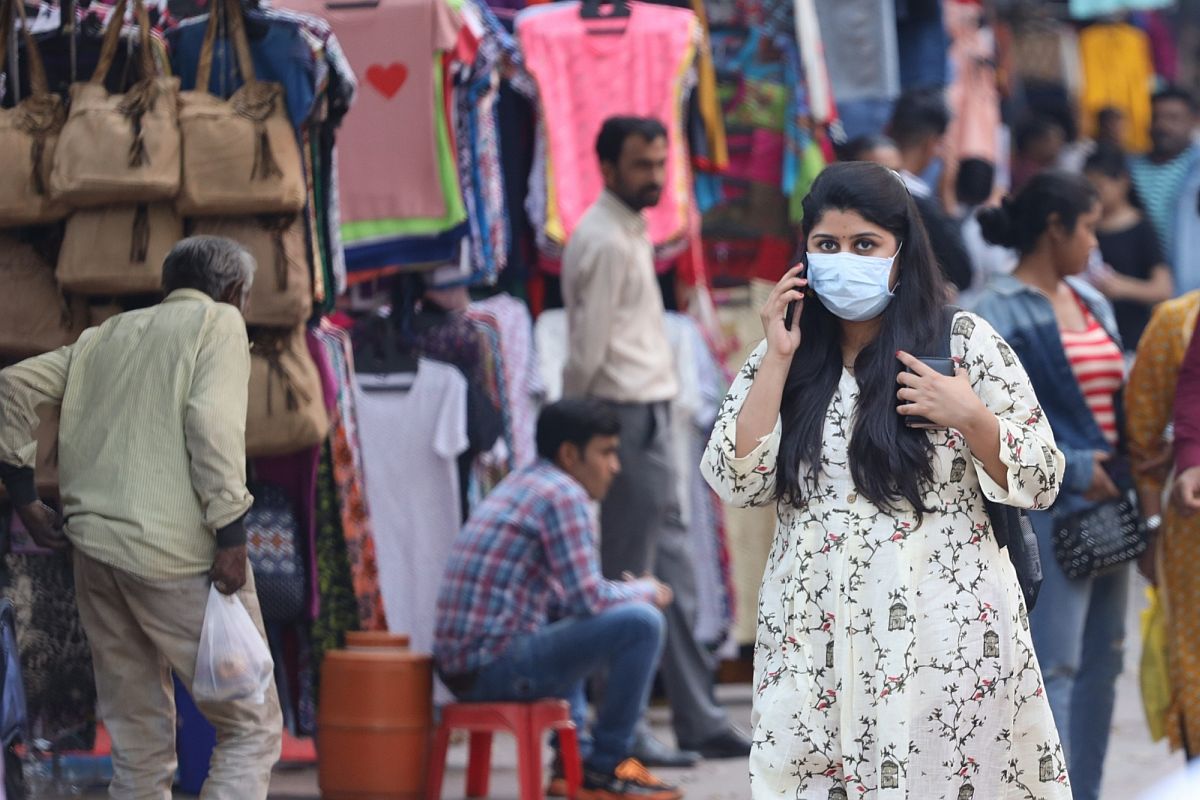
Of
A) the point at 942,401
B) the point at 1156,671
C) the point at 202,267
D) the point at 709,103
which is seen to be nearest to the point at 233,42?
the point at 202,267

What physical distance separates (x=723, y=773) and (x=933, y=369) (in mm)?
3562

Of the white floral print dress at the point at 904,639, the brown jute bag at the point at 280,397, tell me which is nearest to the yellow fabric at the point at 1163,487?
the white floral print dress at the point at 904,639

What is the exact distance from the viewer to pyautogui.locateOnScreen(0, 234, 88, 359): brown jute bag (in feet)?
19.2

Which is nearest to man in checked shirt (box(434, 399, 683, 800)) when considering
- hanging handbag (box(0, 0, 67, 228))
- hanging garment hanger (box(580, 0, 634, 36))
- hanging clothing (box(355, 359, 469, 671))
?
hanging clothing (box(355, 359, 469, 671))

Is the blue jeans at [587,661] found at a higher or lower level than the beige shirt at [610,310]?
lower

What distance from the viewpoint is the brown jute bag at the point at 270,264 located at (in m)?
6.02

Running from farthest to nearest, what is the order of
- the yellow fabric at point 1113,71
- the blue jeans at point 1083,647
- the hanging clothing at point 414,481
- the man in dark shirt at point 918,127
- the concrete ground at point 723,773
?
the yellow fabric at point 1113,71, the man in dark shirt at point 918,127, the hanging clothing at point 414,481, the concrete ground at point 723,773, the blue jeans at point 1083,647

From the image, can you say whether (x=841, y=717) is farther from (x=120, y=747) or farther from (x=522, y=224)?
(x=522, y=224)

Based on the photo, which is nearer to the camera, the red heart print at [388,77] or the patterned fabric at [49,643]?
the patterned fabric at [49,643]

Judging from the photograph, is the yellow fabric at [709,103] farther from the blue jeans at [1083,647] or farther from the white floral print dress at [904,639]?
the white floral print dress at [904,639]

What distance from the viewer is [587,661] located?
268 inches

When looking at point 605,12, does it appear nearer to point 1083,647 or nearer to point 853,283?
point 1083,647

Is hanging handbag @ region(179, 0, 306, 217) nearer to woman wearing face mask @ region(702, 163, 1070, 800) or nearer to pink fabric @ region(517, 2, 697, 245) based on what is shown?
woman wearing face mask @ region(702, 163, 1070, 800)

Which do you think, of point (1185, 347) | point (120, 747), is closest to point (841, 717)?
point (120, 747)
